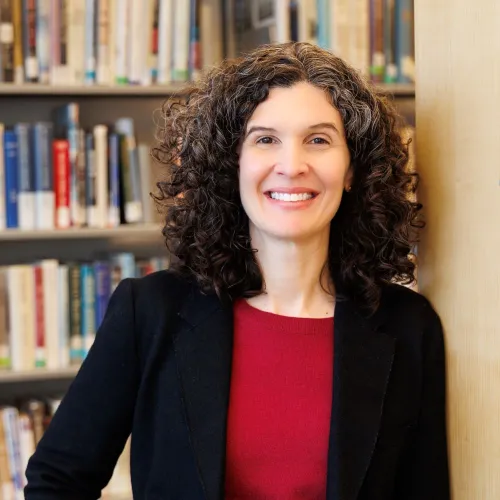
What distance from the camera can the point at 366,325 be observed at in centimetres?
135

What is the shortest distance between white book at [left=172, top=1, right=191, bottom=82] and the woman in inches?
36.0

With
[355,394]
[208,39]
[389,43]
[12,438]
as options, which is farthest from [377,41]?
[12,438]

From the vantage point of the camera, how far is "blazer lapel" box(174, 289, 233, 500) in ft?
4.09

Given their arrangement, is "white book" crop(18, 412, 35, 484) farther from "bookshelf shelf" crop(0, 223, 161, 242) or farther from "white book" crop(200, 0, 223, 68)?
"white book" crop(200, 0, 223, 68)

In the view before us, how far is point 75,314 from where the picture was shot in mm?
2273

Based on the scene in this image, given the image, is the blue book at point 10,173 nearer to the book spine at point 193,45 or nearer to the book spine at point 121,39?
the book spine at point 121,39

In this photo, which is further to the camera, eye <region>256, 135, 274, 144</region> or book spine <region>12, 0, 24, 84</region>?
book spine <region>12, 0, 24, 84</region>

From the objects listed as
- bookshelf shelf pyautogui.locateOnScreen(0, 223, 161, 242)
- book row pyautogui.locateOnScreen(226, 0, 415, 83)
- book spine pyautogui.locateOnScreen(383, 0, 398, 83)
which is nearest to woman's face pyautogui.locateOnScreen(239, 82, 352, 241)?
bookshelf shelf pyautogui.locateOnScreen(0, 223, 161, 242)

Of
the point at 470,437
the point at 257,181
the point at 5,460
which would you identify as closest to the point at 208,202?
the point at 257,181

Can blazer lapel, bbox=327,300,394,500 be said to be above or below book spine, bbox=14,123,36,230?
below

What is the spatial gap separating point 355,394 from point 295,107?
453 millimetres

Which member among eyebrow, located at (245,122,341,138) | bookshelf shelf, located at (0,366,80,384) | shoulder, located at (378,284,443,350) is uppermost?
eyebrow, located at (245,122,341,138)

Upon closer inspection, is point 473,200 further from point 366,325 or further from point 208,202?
point 208,202

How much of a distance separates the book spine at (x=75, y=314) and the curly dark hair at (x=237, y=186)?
886 mm
